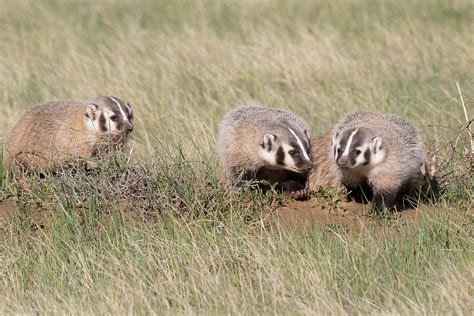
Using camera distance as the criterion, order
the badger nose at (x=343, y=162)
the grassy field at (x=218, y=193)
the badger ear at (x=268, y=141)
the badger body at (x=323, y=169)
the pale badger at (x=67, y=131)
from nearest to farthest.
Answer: the grassy field at (x=218, y=193)
the badger nose at (x=343, y=162)
the badger ear at (x=268, y=141)
the badger body at (x=323, y=169)
the pale badger at (x=67, y=131)

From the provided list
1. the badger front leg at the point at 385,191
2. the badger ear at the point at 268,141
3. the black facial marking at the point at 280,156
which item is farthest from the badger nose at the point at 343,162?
the badger ear at the point at 268,141

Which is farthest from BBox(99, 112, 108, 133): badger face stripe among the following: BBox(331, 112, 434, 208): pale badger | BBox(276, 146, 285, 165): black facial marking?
BBox(331, 112, 434, 208): pale badger

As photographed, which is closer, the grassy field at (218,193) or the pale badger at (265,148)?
the grassy field at (218,193)

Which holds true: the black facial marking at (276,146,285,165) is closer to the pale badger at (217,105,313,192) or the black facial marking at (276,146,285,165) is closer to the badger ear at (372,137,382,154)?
the pale badger at (217,105,313,192)

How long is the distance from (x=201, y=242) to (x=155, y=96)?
4.00 metres

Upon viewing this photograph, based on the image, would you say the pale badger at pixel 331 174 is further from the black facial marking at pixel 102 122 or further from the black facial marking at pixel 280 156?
the black facial marking at pixel 102 122

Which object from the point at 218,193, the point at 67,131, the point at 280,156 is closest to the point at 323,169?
the point at 280,156

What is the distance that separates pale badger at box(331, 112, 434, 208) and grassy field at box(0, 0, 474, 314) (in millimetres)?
Answer: 330

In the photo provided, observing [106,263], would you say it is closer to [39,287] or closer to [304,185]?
[39,287]

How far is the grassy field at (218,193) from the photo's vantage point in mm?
5340

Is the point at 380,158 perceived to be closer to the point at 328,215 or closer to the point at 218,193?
the point at 328,215

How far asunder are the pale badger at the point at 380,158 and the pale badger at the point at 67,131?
182 cm

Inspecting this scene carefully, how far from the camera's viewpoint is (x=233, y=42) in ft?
37.7

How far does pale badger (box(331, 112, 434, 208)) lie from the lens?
6.62 metres
